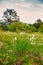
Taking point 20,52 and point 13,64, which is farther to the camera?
point 20,52

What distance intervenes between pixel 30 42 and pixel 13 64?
0.98 metres

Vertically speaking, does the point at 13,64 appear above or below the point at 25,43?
below

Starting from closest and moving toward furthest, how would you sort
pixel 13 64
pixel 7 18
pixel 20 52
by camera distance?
pixel 13 64, pixel 20 52, pixel 7 18

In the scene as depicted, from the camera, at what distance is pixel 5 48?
5867mm

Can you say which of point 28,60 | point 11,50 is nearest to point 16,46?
point 11,50

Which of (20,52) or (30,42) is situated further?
(30,42)

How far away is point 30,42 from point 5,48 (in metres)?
0.61

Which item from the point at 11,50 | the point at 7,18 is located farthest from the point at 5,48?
the point at 7,18

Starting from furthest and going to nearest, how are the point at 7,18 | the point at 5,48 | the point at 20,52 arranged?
1. the point at 7,18
2. the point at 5,48
3. the point at 20,52

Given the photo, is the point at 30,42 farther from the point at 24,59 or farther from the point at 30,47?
the point at 24,59

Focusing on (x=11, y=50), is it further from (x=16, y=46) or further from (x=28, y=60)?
(x=28, y=60)

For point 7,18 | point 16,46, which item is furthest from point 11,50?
point 7,18

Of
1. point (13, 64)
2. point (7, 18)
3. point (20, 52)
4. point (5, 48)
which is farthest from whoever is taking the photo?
point (7, 18)

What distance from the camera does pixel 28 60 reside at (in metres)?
5.22
